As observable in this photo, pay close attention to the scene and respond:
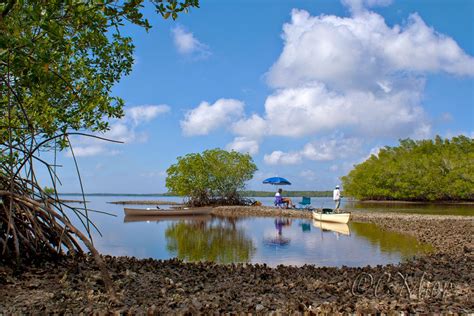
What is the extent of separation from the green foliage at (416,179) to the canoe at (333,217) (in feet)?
133

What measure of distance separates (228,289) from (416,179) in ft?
196

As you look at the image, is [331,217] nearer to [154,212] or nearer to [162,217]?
[162,217]

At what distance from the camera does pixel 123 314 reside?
15.6ft

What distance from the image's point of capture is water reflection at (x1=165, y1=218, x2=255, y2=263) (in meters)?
12.0

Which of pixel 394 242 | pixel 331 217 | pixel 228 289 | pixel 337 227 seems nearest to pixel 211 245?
pixel 394 242

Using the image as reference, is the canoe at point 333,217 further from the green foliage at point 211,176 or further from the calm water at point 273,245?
the green foliage at point 211,176

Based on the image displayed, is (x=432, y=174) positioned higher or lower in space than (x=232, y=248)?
higher

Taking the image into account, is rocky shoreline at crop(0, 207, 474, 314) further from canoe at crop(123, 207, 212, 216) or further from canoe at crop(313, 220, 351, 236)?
canoe at crop(123, 207, 212, 216)

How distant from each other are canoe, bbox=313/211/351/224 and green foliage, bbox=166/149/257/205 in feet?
58.0

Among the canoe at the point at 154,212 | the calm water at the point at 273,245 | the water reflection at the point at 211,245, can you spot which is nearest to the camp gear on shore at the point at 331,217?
the calm water at the point at 273,245

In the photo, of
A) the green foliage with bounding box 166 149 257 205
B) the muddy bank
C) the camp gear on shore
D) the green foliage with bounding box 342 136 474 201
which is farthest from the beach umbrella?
the green foliage with bounding box 342 136 474 201

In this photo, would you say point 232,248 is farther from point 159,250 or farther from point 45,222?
point 45,222

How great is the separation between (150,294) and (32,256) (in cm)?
283

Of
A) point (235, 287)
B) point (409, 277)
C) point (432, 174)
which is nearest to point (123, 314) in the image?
point (235, 287)
